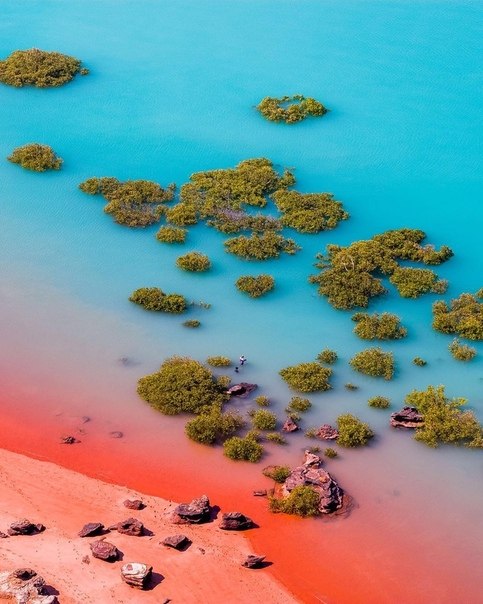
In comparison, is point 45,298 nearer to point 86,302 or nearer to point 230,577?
Result: point 86,302

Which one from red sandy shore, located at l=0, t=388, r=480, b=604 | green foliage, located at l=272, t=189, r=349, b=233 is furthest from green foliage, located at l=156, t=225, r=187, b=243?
red sandy shore, located at l=0, t=388, r=480, b=604

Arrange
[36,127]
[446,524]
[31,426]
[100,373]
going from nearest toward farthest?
[446,524], [31,426], [100,373], [36,127]

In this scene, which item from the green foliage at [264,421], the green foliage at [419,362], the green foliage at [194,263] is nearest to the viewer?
the green foliage at [264,421]

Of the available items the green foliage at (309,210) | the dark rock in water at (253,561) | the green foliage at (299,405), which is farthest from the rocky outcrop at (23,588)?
the green foliage at (309,210)

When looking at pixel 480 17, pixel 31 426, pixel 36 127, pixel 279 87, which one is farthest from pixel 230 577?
pixel 480 17

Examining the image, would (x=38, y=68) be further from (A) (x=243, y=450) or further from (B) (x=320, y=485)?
(B) (x=320, y=485)

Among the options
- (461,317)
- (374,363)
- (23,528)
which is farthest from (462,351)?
(23,528)

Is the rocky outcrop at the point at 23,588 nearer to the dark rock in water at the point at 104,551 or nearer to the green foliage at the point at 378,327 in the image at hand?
the dark rock in water at the point at 104,551
